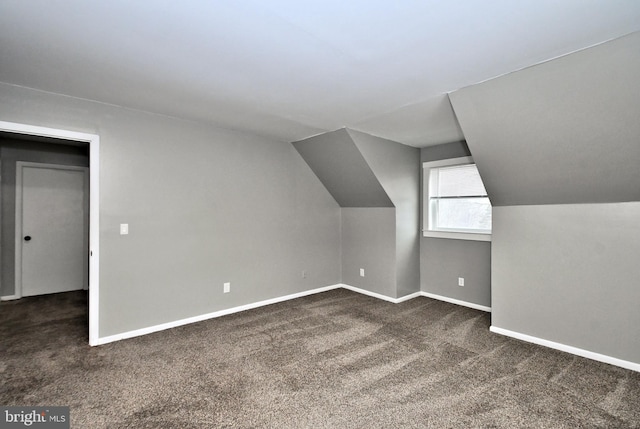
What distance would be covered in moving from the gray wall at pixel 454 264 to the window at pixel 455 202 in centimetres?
11

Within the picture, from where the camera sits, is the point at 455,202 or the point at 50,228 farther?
the point at 50,228

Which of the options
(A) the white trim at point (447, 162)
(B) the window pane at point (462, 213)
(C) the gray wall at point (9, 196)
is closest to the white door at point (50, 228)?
(C) the gray wall at point (9, 196)

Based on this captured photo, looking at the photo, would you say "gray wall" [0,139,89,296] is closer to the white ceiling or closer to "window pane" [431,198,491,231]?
the white ceiling

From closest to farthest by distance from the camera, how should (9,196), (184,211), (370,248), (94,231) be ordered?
(94,231) < (184,211) < (9,196) < (370,248)

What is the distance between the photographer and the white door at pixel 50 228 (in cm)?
466

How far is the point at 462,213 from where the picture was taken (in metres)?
4.38

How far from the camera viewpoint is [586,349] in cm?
285

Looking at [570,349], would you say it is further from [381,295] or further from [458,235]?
[381,295]

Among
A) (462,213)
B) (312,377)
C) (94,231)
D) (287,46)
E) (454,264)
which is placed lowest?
→ (312,377)

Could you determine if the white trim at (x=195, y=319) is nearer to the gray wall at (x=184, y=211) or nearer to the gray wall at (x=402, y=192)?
the gray wall at (x=184, y=211)

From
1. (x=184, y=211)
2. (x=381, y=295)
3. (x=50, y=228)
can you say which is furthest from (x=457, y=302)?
(x=50, y=228)

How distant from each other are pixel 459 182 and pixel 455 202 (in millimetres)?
→ 281

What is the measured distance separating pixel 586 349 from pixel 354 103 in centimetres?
305

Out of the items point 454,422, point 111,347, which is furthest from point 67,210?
point 454,422
